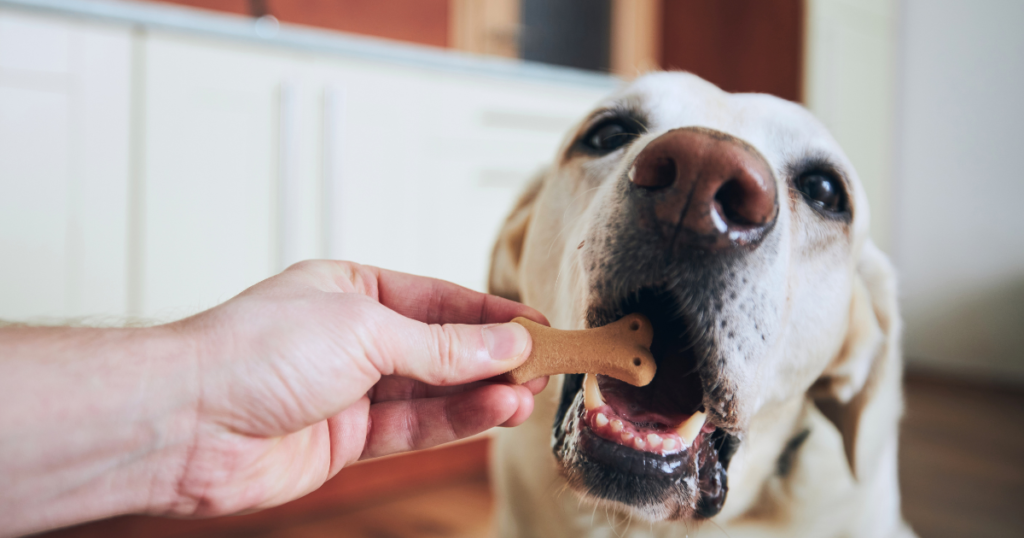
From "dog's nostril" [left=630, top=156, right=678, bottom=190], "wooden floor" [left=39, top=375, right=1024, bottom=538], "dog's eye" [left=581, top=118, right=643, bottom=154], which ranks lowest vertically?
"wooden floor" [left=39, top=375, right=1024, bottom=538]

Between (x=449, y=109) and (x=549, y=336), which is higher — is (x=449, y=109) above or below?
above

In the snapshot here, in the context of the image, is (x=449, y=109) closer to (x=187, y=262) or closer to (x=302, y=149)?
(x=302, y=149)

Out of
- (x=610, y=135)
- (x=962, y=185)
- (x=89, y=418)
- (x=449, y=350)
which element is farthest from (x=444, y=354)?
(x=962, y=185)

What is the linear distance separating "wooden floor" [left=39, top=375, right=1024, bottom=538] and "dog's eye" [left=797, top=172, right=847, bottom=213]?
1249mm

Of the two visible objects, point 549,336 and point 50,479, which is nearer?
point 50,479

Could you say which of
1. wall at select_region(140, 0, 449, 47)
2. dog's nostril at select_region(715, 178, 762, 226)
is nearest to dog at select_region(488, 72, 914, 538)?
dog's nostril at select_region(715, 178, 762, 226)

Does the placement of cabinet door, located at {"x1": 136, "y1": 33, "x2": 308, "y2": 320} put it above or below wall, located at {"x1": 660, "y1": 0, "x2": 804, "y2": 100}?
below

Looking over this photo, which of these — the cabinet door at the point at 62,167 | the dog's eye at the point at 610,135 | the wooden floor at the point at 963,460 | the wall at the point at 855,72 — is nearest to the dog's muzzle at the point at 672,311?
the dog's eye at the point at 610,135

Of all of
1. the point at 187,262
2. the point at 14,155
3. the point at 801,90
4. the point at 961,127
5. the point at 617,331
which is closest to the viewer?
the point at 617,331

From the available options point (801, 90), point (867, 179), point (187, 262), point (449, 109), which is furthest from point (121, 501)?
point (801, 90)

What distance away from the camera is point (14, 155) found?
5.57 feet

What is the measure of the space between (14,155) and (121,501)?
5.08 ft

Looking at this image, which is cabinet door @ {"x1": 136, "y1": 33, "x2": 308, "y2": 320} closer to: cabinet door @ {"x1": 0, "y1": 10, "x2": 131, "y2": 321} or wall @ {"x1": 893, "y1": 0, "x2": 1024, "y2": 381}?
cabinet door @ {"x1": 0, "y1": 10, "x2": 131, "y2": 321}

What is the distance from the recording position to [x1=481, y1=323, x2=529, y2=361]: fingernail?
0.77 m
